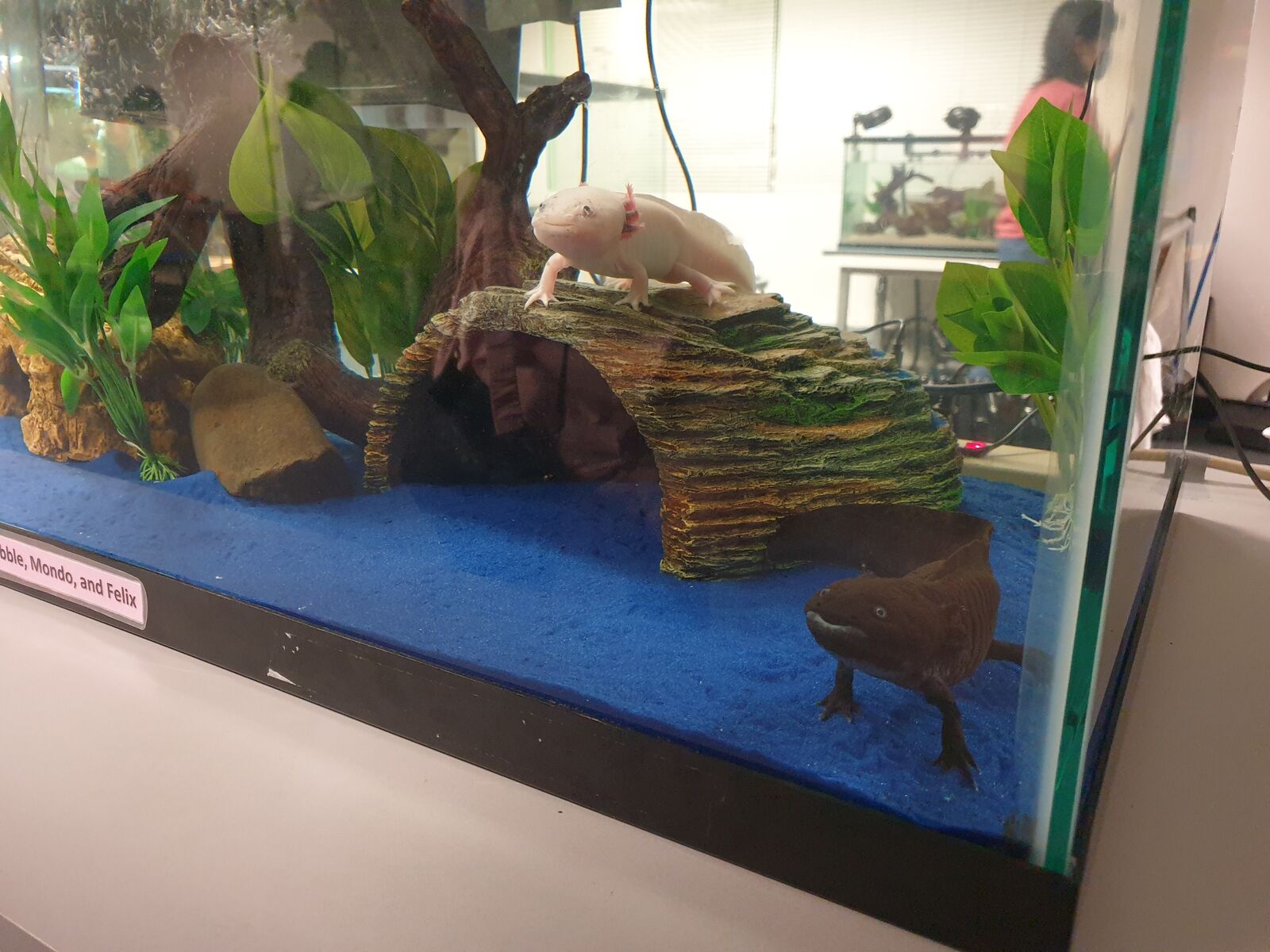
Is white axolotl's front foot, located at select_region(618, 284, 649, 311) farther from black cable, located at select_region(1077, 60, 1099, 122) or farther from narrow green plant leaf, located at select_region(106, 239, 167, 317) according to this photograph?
narrow green plant leaf, located at select_region(106, 239, 167, 317)

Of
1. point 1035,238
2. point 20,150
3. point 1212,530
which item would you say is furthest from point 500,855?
point 1212,530

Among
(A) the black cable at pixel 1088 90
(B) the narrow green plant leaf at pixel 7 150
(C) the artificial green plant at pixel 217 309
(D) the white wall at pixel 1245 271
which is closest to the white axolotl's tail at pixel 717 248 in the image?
(A) the black cable at pixel 1088 90

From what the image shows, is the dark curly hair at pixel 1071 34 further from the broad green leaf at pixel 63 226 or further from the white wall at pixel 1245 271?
the white wall at pixel 1245 271

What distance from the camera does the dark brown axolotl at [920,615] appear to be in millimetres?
515

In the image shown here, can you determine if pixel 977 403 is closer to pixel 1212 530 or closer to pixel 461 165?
pixel 461 165

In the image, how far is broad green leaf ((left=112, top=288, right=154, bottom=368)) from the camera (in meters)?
0.96

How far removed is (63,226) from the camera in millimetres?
982

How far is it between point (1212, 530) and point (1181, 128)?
1.00 m

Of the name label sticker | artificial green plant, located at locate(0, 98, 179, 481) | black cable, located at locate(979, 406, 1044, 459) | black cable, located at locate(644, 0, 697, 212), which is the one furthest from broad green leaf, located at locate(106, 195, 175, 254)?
black cable, located at locate(979, 406, 1044, 459)

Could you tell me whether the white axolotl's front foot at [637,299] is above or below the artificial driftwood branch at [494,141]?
below

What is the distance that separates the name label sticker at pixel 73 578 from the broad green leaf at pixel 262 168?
465mm

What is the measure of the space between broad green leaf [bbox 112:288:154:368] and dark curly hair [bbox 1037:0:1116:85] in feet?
3.17

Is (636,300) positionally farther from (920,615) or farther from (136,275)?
(136,275)

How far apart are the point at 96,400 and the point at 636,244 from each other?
0.81 metres
